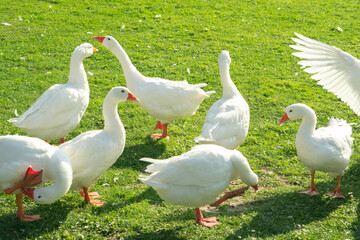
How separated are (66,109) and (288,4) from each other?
963 cm

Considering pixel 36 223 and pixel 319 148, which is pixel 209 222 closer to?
pixel 319 148

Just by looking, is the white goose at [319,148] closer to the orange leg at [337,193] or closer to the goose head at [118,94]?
the orange leg at [337,193]

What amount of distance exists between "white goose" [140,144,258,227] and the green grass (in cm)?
48

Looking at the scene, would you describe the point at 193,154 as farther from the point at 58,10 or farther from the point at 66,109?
the point at 58,10

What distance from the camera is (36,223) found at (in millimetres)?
5742

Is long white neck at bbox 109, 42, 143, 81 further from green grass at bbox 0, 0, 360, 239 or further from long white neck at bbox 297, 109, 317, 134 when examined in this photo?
long white neck at bbox 297, 109, 317, 134

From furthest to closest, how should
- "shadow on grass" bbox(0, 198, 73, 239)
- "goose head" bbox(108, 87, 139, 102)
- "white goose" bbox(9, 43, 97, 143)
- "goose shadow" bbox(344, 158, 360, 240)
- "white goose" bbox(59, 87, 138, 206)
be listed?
1. "white goose" bbox(9, 43, 97, 143)
2. "goose head" bbox(108, 87, 139, 102)
3. "goose shadow" bbox(344, 158, 360, 240)
4. "white goose" bbox(59, 87, 138, 206)
5. "shadow on grass" bbox(0, 198, 73, 239)

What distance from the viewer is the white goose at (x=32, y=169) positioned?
539 cm

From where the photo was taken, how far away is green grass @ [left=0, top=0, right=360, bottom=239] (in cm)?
591

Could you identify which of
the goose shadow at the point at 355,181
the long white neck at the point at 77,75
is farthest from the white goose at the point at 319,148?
the long white neck at the point at 77,75

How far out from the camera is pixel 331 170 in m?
6.54

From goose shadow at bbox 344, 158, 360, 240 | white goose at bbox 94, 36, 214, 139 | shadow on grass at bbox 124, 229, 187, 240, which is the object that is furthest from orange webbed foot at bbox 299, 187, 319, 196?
white goose at bbox 94, 36, 214, 139

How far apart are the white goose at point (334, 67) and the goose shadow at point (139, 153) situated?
2.67 m

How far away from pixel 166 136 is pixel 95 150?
2.23 meters
